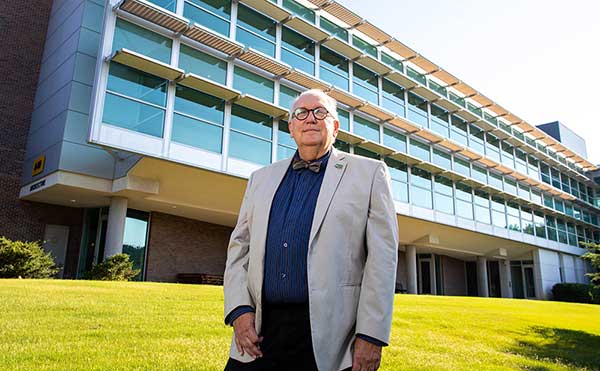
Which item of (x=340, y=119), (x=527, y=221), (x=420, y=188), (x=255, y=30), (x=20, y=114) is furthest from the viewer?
(x=527, y=221)

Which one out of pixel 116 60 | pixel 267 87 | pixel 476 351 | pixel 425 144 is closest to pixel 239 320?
pixel 476 351

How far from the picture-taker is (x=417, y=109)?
1166 inches

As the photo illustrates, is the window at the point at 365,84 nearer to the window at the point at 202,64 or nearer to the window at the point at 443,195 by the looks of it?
the window at the point at 443,195

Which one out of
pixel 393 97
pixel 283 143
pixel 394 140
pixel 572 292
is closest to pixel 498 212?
pixel 572 292

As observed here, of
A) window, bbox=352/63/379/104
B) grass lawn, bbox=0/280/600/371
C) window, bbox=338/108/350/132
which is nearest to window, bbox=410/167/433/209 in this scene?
window, bbox=352/63/379/104

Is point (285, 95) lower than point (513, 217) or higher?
higher

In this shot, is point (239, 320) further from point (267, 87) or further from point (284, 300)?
point (267, 87)

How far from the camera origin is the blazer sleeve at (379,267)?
2.08 meters

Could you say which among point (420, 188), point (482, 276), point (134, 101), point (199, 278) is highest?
point (134, 101)

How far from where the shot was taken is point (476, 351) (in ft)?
22.6

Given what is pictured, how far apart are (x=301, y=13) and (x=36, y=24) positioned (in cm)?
1330

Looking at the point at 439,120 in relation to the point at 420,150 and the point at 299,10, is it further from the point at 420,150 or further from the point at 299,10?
the point at 299,10

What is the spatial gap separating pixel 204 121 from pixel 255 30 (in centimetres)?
560

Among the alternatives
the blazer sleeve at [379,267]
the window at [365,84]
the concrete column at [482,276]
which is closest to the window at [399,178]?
the window at [365,84]
